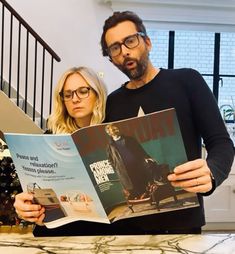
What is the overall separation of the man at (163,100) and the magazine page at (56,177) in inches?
9.5

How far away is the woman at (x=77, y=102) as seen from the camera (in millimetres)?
1294

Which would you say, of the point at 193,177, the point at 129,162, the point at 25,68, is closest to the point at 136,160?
the point at 129,162

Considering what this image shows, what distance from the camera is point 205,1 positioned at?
14.6 ft

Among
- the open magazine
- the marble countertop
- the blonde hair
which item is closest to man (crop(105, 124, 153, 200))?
the open magazine

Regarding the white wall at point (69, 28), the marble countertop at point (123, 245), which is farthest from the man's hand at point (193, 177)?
the white wall at point (69, 28)

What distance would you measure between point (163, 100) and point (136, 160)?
369 millimetres

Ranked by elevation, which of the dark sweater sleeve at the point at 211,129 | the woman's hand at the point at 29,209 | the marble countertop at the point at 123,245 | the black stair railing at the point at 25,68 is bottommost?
the marble countertop at the point at 123,245

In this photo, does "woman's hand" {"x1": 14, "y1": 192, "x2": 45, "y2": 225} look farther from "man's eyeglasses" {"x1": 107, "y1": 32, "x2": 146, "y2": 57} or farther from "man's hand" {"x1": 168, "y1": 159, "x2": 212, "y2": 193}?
"man's eyeglasses" {"x1": 107, "y1": 32, "x2": 146, "y2": 57}

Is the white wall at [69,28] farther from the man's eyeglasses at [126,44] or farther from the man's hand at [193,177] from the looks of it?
the man's hand at [193,177]

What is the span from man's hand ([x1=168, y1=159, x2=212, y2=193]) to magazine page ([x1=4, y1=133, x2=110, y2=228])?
22cm

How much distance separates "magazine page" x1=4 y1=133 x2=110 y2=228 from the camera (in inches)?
38.4

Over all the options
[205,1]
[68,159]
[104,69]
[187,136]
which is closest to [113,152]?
[68,159]

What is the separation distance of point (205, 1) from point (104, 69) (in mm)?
1406

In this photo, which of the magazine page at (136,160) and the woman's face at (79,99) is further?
the woman's face at (79,99)
